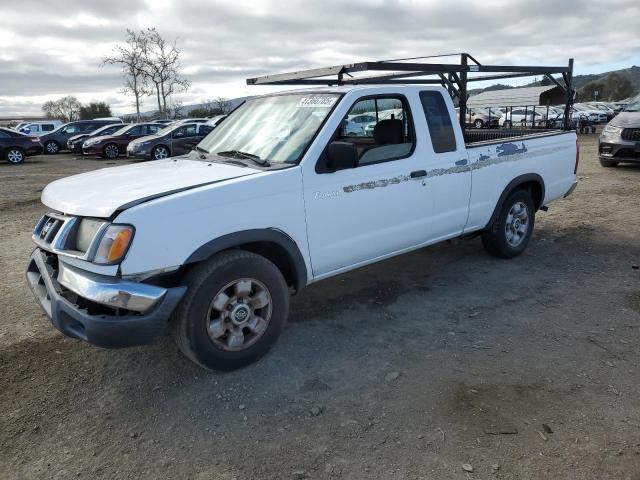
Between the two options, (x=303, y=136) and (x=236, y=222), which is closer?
(x=236, y=222)

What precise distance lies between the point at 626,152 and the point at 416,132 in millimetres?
9811

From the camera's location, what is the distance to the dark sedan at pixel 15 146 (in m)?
19.1

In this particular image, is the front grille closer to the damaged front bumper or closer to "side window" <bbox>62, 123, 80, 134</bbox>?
the damaged front bumper

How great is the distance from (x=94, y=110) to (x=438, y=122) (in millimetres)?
68716

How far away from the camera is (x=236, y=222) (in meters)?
3.25

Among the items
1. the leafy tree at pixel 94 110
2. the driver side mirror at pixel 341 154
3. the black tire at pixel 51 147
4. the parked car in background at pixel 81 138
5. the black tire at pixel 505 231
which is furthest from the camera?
the leafy tree at pixel 94 110

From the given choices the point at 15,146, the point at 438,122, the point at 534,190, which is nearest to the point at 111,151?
the point at 15,146

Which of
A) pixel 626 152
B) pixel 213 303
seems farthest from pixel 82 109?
pixel 213 303

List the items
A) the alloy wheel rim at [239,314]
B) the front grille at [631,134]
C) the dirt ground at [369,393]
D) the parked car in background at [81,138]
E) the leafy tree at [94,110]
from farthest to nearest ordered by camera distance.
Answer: the leafy tree at [94,110]
the parked car in background at [81,138]
the front grille at [631,134]
the alloy wheel rim at [239,314]
the dirt ground at [369,393]

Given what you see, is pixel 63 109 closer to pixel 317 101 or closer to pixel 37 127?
pixel 37 127

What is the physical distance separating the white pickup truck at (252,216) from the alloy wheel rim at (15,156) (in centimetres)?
1826

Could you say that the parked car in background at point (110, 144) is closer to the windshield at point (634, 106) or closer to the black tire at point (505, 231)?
the windshield at point (634, 106)

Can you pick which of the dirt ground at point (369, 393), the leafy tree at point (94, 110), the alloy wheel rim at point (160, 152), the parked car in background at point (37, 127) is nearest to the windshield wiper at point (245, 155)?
the dirt ground at point (369, 393)

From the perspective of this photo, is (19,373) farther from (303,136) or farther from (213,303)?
(303,136)
